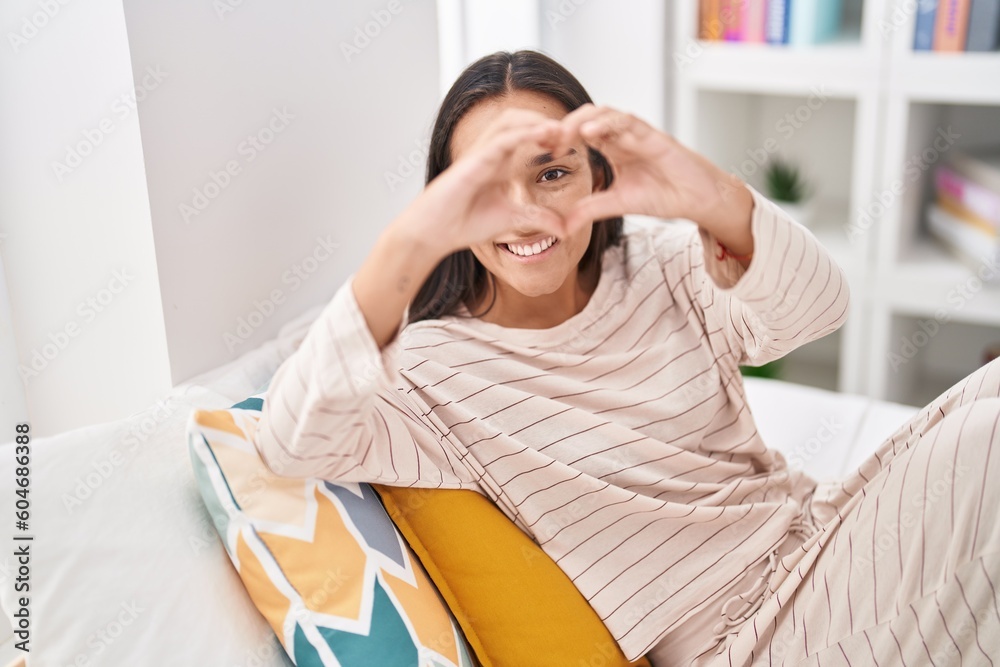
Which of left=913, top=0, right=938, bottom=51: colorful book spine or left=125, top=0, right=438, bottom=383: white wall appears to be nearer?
left=125, top=0, right=438, bottom=383: white wall

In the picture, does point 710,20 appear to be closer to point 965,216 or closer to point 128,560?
point 965,216

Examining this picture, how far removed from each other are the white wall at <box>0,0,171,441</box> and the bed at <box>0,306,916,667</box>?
17 centimetres

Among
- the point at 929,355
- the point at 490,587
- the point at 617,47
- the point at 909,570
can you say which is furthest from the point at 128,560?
the point at 929,355

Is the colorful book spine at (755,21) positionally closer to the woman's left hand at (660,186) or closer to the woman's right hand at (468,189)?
the woman's left hand at (660,186)

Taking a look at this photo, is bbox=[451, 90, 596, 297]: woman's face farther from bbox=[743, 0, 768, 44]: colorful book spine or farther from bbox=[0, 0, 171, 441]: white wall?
bbox=[743, 0, 768, 44]: colorful book spine

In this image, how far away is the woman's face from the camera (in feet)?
3.79

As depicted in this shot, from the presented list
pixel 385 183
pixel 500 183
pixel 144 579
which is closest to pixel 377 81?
pixel 385 183

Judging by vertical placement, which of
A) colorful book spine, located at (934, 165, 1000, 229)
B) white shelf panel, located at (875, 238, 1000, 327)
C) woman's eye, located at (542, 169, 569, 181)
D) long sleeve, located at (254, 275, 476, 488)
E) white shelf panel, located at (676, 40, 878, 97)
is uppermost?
woman's eye, located at (542, 169, 569, 181)

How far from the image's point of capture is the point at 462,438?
1133 mm

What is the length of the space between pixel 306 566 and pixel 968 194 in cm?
179

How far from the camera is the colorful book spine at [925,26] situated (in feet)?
6.61

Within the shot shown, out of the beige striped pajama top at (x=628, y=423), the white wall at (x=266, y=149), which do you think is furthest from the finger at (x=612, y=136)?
the white wall at (x=266, y=149)

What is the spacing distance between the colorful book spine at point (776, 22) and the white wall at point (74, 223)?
1.53 meters

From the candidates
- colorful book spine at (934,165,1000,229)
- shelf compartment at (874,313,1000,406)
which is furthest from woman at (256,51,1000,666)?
shelf compartment at (874,313,1000,406)
